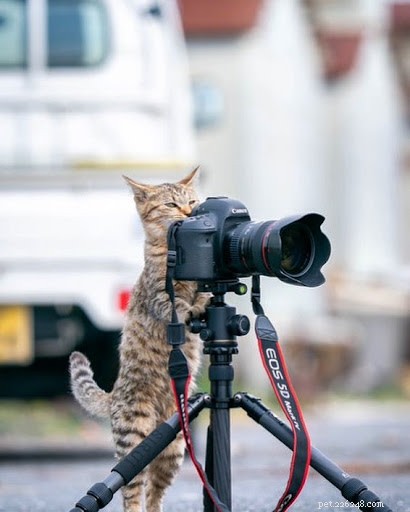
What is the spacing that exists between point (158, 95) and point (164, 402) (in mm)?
4236

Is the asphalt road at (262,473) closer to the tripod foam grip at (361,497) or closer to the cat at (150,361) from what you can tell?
the cat at (150,361)

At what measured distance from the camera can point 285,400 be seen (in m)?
4.66

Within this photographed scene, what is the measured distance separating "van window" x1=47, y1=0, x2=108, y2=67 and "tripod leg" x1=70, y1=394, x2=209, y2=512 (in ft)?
15.1

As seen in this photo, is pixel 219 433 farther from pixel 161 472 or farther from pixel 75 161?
pixel 75 161

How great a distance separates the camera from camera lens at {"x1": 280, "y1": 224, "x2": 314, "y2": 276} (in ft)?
15.7

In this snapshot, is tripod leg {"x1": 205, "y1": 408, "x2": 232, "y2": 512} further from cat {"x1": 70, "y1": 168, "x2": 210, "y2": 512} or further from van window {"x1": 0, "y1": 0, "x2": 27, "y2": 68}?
van window {"x1": 0, "y1": 0, "x2": 27, "y2": 68}

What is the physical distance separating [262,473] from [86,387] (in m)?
3.02

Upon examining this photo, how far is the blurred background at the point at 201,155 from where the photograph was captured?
26.8ft

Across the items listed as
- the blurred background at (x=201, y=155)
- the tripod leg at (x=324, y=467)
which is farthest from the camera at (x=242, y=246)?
the blurred background at (x=201, y=155)

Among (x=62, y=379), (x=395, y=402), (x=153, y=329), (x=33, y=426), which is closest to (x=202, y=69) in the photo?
(x=395, y=402)

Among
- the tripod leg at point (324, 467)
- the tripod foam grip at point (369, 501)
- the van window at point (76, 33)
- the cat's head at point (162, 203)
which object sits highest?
the van window at point (76, 33)

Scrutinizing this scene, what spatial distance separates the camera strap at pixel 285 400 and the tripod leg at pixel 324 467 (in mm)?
74

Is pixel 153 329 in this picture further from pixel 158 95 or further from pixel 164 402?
pixel 158 95

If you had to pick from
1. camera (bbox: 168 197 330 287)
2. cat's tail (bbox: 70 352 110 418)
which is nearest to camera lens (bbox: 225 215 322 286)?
camera (bbox: 168 197 330 287)
